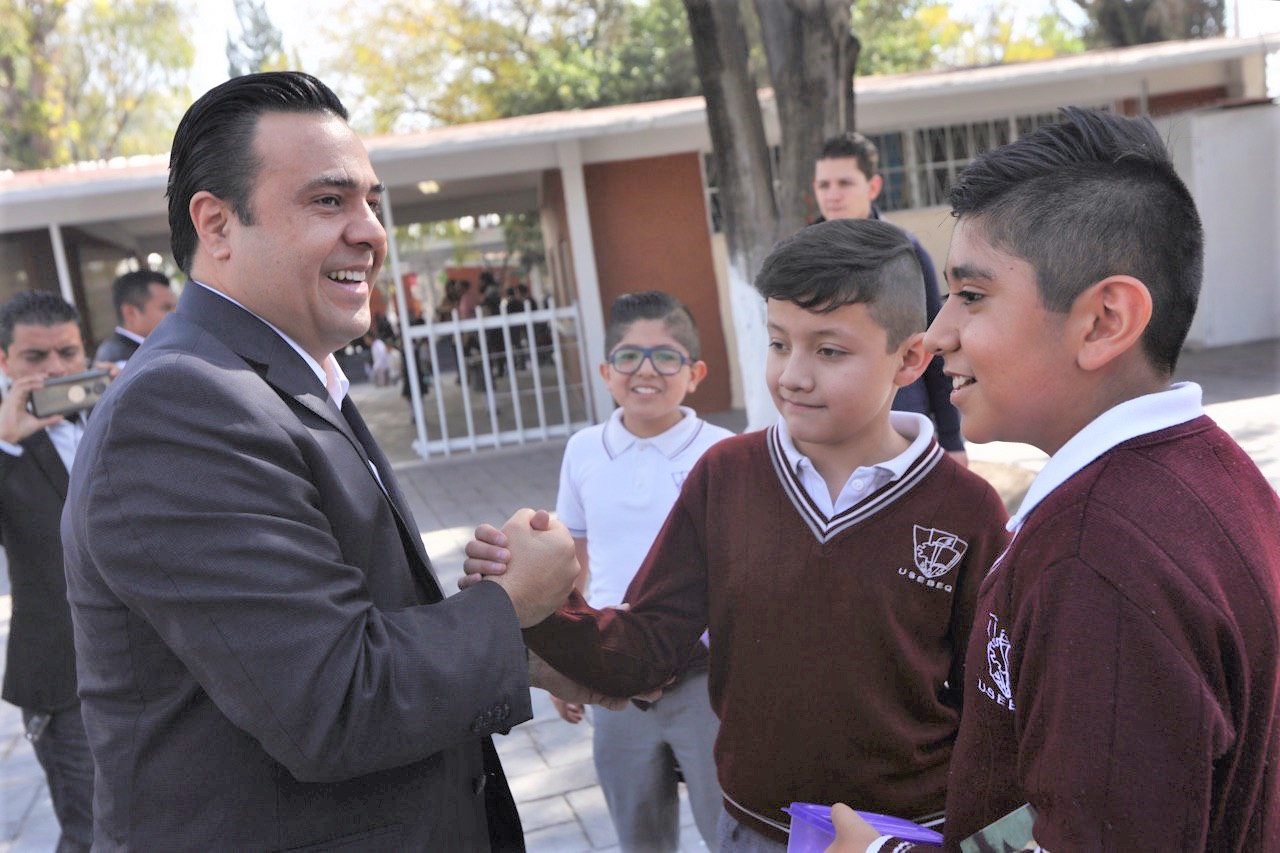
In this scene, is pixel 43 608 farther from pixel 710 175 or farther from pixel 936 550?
pixel 710 175

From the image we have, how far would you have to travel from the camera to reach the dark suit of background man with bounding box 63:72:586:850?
1.33 m

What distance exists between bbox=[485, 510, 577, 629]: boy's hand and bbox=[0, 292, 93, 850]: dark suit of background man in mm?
2111

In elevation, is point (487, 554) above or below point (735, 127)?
below

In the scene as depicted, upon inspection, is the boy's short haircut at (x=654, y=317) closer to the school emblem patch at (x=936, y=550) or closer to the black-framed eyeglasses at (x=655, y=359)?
the black-framed eyeglasses at (x=655, y=359)

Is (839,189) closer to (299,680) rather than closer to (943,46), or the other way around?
(299,680)

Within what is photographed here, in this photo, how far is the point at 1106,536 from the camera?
1124 millimetres

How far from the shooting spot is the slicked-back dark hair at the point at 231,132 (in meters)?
1.61

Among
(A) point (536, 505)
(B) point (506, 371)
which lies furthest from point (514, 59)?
(A) point (536, 505)

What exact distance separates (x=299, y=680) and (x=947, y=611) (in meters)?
1.15

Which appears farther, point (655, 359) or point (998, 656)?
point (655, 359)

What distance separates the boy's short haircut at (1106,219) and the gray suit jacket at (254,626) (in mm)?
860

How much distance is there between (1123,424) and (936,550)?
752 millimetres

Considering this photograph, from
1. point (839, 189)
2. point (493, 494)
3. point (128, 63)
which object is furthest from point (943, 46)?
point (839, 189)

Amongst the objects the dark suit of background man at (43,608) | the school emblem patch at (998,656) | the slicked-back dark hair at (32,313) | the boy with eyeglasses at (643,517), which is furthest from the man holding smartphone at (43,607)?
the school emblem patch at (998,656)
